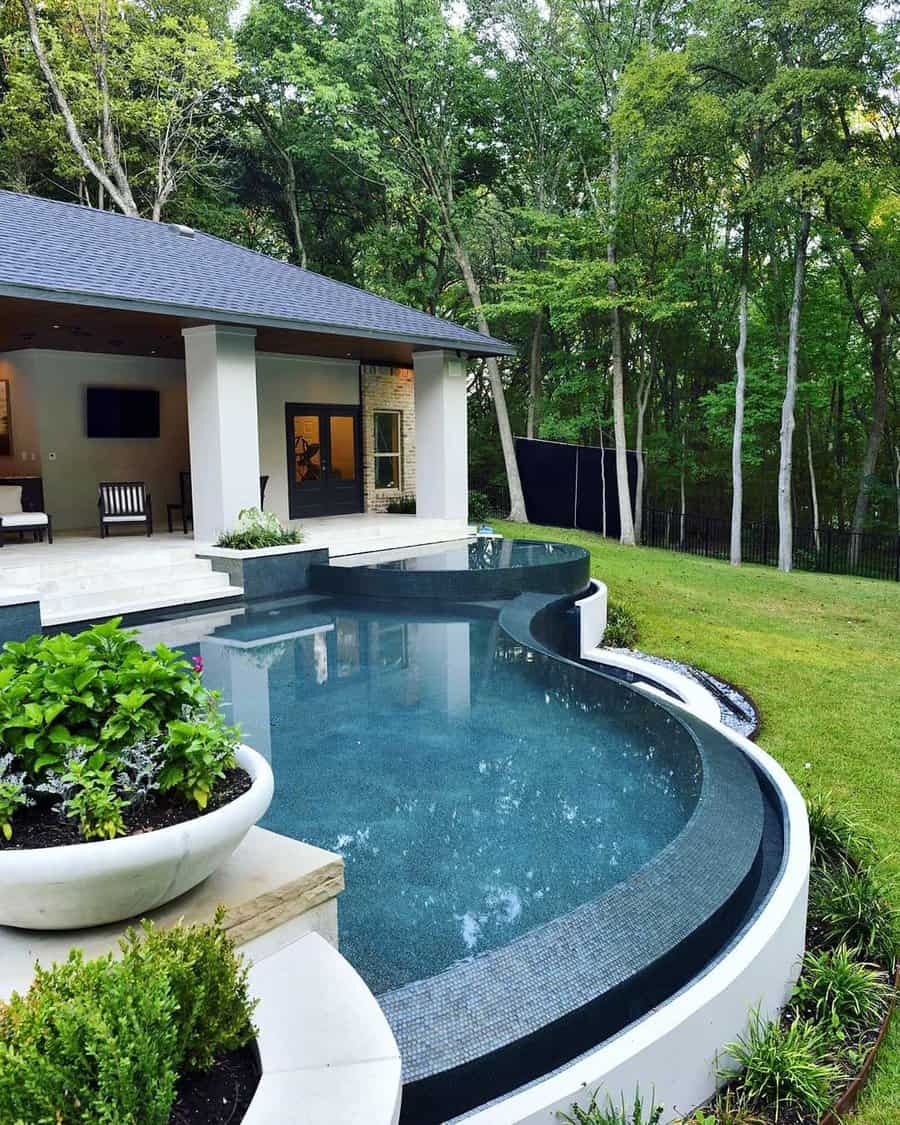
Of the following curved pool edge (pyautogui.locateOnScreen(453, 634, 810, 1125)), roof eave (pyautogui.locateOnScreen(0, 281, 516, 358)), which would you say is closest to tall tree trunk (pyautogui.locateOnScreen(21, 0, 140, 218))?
roof eave (pyautogui.locateOnScreen(0, 281, 516, 358))

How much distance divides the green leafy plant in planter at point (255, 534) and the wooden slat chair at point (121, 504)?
6.45ft

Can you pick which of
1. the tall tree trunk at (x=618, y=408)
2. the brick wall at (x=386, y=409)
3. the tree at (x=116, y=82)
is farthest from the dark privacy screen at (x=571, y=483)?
the tree at (x=116, y=82)

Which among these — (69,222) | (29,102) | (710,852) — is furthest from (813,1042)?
(29,102)

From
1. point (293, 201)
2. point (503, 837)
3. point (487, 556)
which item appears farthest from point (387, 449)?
point (503, 837)

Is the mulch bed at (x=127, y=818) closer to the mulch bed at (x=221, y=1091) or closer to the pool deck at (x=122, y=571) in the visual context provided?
the mulch bed at (x=221, y=1091)

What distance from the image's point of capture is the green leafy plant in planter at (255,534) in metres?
10.0

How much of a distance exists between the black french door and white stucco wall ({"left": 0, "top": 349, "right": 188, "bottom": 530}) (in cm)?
190

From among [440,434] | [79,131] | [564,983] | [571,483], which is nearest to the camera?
[564,983]

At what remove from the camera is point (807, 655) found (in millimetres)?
9383

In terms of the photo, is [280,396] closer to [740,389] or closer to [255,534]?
[255,534]

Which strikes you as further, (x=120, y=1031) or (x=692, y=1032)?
(x=692, y=1032)

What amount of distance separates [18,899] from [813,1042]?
262cm

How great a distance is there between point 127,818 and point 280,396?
12712 mm

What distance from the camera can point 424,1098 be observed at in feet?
7.40
